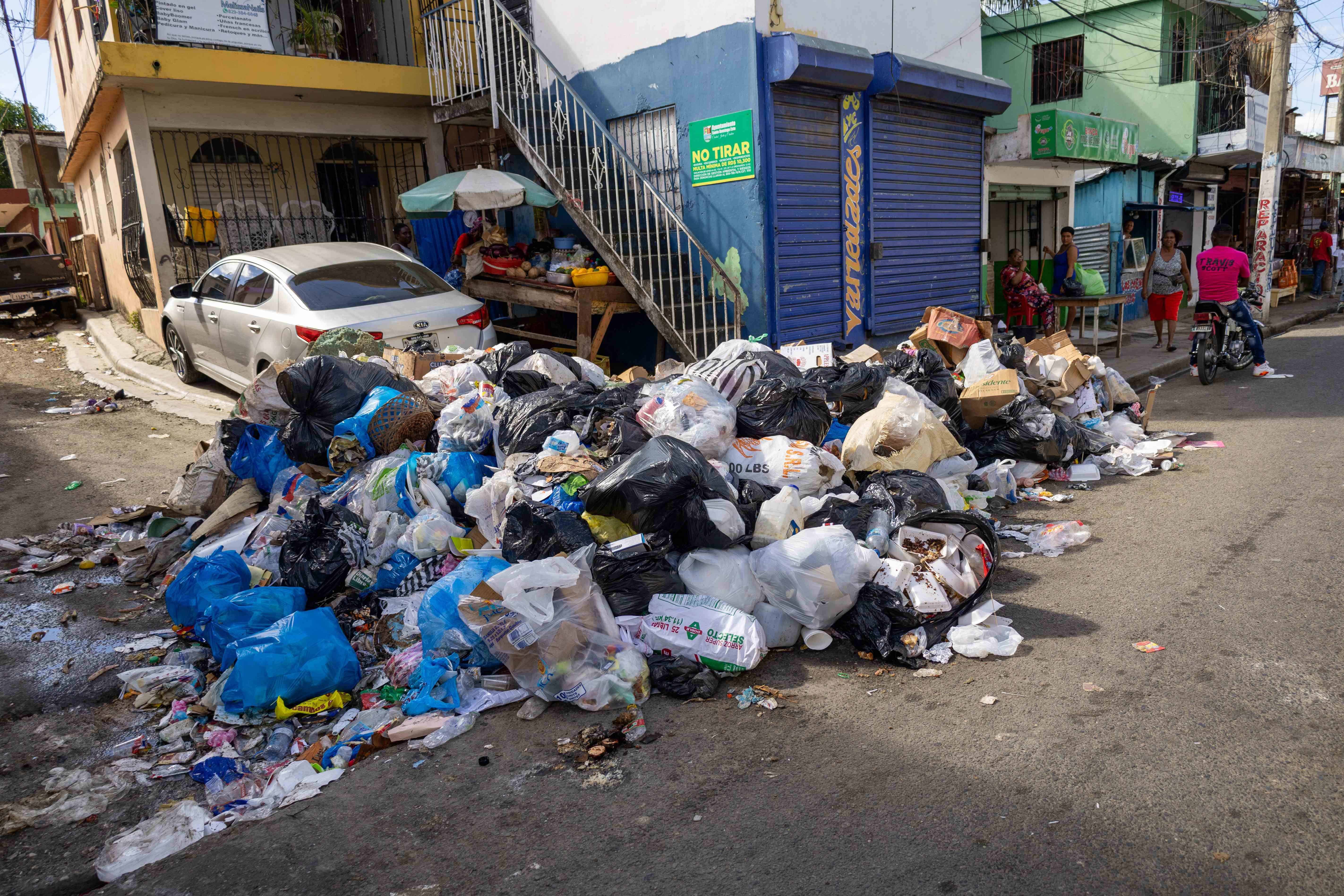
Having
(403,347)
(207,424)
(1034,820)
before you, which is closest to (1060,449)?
(1034,820)

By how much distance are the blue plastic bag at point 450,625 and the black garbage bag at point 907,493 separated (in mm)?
1915

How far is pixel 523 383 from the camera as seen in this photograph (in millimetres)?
5625

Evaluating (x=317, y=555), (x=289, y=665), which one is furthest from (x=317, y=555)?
(x=289, y=665)

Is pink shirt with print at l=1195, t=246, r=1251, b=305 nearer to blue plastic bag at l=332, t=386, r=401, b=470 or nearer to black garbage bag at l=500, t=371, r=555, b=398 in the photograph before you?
black garbage bag at l=500, t=371, r=555, b=398

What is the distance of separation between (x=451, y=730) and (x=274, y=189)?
36.0 ft

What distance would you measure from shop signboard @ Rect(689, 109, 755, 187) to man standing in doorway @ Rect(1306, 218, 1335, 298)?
663 inches

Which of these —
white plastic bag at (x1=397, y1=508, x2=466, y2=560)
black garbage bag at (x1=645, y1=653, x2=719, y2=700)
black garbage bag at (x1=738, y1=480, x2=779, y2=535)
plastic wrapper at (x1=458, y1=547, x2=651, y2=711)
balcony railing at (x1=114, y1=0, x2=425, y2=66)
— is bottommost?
black garbage bag at (x1=645, y1=653, x2=719, y2=700)

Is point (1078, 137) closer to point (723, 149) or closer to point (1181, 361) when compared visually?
point (1181, 361)

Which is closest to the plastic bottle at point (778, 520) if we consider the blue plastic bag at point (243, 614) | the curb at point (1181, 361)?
the blue plastic bag at point (243, 614)

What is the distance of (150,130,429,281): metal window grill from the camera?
1025cm

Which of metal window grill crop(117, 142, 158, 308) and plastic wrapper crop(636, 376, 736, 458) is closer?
plastic wrapper crop(636, 376, 736, 458)

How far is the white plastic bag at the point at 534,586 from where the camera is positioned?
327 cm

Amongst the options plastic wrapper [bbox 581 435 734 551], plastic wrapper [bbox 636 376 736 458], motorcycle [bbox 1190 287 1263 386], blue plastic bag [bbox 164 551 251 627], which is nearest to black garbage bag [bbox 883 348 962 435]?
plastic wrapper [bbox 636 376 736 458]

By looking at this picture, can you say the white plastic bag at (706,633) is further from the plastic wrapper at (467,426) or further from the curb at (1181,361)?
the curb at (1181,361)
